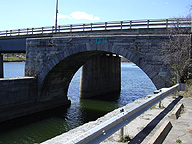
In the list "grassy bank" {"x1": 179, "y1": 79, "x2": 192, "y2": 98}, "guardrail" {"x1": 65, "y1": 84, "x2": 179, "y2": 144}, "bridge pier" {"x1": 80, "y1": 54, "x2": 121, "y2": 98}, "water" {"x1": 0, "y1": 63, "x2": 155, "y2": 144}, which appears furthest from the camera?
"bridge pier" {"x1": 80, "y1": 54, "x2": 121, "y2": 98}

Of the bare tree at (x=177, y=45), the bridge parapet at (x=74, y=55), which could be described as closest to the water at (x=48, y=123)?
the bridge parapet at (x=74, y=55)

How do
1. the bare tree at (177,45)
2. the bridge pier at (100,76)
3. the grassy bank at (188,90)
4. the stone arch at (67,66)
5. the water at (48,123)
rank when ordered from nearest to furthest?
the grassy bank at (188,90) < the bare tree at (177,45) < the water at (48,123) < the stone arch at (67,66) < the bridge pier at (100,76)

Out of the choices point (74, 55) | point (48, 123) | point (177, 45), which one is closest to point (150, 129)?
point (177, 45)

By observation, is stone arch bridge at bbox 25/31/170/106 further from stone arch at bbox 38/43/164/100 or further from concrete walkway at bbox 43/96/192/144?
concrete walkway at bbox 43/96/192/144

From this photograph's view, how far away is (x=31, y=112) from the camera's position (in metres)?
18.6

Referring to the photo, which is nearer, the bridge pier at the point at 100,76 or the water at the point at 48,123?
the water at the point at 48,123

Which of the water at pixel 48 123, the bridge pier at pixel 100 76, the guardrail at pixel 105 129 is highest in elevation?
the guardrail at pixel 105 129

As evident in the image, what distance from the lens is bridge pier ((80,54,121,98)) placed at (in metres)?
26.9

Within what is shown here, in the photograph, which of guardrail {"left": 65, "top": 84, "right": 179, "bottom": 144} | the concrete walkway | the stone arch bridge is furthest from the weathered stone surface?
guardrail {"left": 65, "top": 84, "right": 179, "bottom": 144}

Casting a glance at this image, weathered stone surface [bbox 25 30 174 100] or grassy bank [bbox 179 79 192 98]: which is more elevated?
weathered stone surface [bbox 25 30 174 100]

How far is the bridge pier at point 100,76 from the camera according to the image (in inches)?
1061

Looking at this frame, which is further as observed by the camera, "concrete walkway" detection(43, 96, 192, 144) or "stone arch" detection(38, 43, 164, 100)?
"stone arch" detection(38, 43, 164, 100)

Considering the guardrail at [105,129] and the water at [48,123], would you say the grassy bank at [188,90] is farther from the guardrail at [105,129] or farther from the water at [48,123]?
the water at [48,123]

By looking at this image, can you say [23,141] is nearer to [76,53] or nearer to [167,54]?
[76,53]
